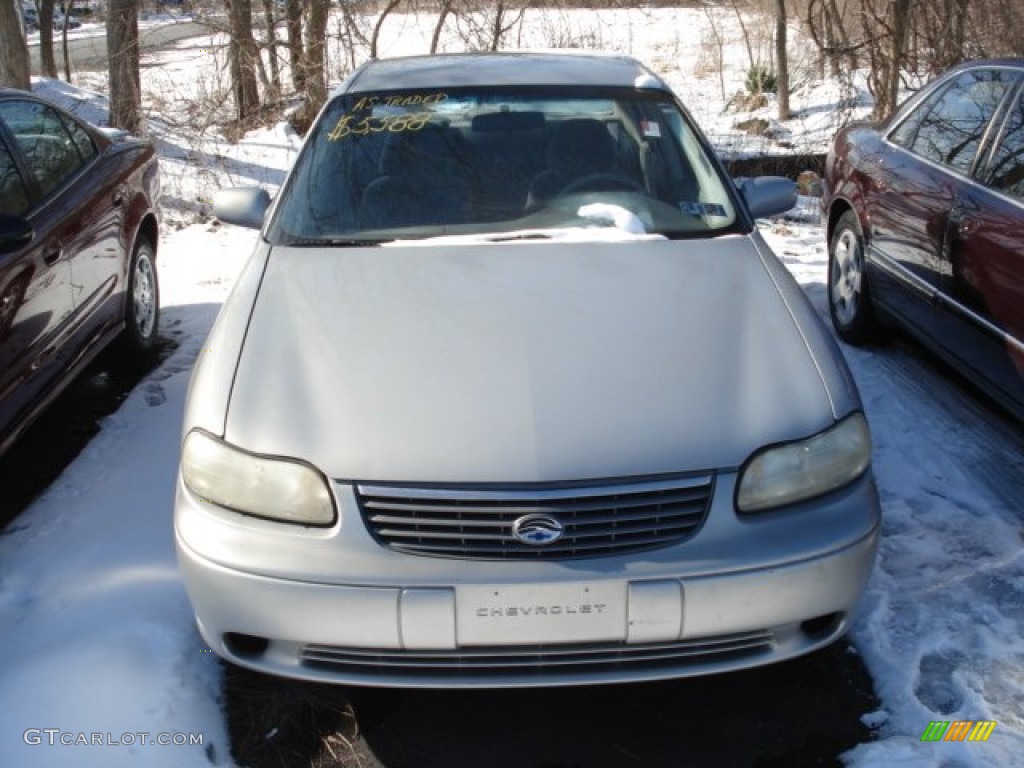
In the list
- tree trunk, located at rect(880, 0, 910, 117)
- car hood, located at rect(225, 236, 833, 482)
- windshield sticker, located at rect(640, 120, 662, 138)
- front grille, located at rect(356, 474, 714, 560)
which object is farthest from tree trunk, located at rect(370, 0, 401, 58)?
front grille, located at rect(356, 474, 714, 560)

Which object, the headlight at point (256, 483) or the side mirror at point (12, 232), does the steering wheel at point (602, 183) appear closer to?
the headlight at point (256, 483)

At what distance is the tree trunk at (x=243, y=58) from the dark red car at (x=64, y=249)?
5315 mm

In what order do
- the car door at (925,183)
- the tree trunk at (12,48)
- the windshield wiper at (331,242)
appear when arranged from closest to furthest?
the windshield wiper at (331,242), the car door at (925,183), the tree trunk at (12,48)

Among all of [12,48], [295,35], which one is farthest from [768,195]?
[12,48]

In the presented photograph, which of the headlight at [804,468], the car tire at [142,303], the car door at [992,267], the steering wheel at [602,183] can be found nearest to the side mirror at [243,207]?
the steering wheel at [602,183]

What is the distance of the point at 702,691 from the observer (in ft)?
9.16

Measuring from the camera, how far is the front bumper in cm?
225

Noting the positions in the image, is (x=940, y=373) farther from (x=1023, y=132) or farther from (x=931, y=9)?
(x=931, y=9)

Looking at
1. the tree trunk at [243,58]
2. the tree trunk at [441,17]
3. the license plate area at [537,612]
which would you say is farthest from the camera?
the tree trunk at [243,58]

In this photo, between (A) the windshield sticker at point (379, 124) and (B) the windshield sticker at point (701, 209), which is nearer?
(B) the windshield sticker at point (701, 209)

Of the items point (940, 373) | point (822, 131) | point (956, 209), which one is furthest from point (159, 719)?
point (822, 131)

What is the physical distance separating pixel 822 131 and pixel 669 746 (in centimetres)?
1029

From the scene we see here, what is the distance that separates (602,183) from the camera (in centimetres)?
353

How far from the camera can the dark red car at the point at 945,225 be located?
369cm
